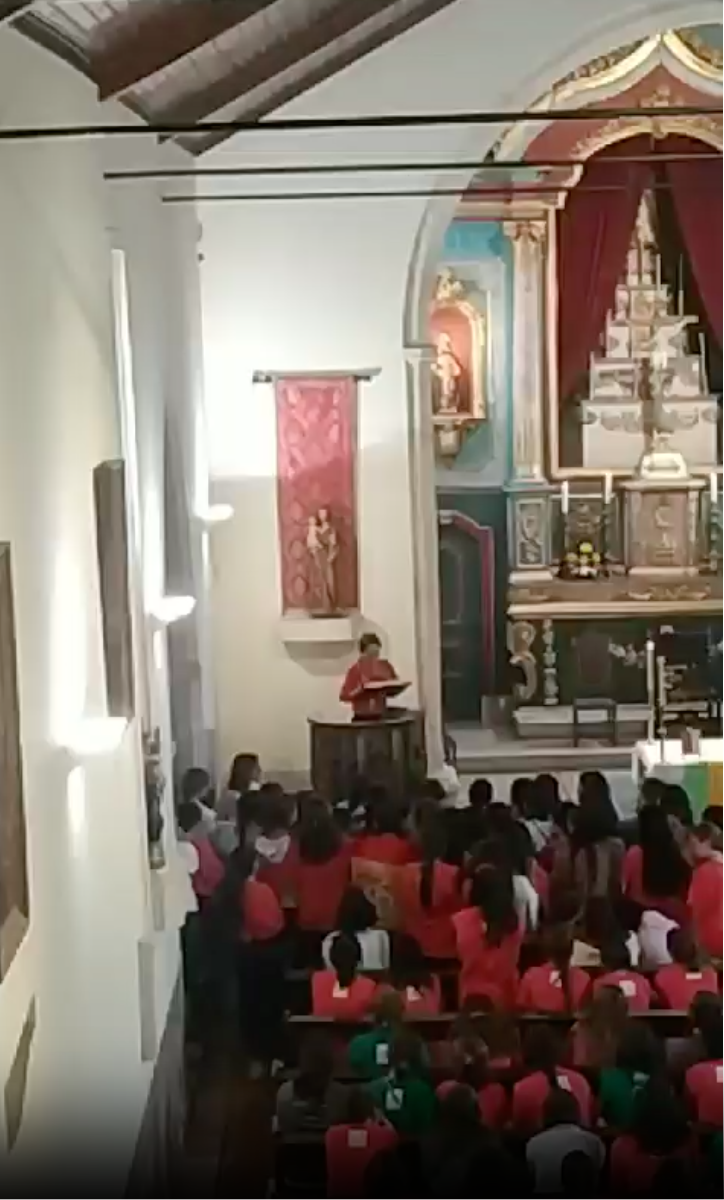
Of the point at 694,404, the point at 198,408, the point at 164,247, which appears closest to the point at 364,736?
the point at 198,408

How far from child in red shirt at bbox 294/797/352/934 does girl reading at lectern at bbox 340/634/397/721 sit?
0.39 m

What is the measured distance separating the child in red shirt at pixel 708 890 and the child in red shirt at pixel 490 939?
490 mm

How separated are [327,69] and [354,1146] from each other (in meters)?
2.60

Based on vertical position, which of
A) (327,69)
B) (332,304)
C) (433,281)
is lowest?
(332,304)

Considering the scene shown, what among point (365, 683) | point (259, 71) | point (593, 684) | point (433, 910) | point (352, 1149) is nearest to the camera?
point (352, 1149)

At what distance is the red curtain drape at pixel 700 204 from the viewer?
4.92 m

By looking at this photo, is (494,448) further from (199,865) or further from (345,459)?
(199,865)

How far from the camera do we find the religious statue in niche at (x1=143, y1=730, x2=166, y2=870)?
4898 millimetres

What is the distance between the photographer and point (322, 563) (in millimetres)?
5324

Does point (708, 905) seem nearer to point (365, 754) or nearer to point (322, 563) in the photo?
point (365, 754)

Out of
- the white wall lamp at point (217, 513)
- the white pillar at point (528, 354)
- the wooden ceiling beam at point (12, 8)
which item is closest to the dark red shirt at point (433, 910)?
the white wall lamp at point (217, 513)

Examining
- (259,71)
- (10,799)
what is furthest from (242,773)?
(259,71)

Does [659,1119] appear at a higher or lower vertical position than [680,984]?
lower

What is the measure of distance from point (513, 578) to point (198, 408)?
86.1 inches
